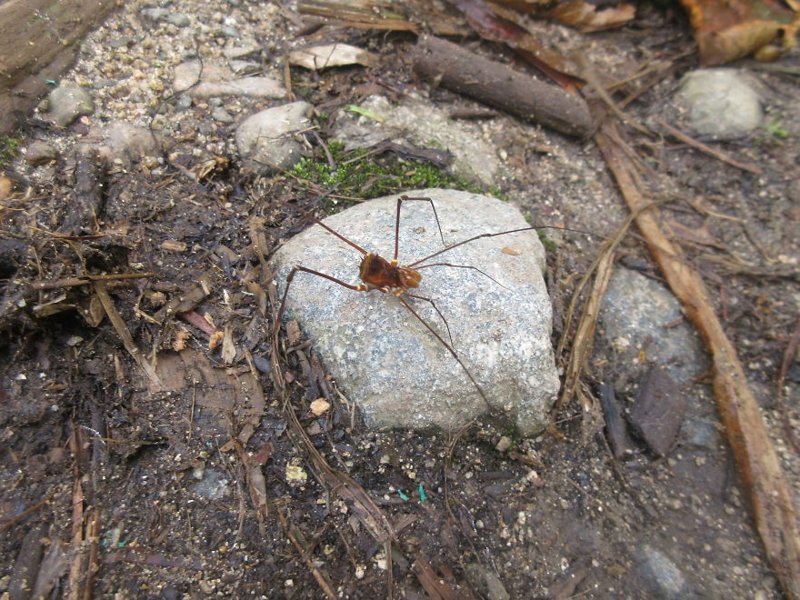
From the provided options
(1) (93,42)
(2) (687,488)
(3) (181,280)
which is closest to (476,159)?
(3) (181,280)

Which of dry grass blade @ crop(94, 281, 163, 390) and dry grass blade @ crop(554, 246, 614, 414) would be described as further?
dry grass blade @ crop(554, 246, 614, 414)

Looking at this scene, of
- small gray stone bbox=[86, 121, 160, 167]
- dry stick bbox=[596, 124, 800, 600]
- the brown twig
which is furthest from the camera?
small gray stone bbox=[86, 121, 160, 167]

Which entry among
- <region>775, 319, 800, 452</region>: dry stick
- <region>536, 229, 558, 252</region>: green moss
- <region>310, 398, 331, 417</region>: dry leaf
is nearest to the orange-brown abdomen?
<region>310, 398, 331, 417</region>: dry leaf

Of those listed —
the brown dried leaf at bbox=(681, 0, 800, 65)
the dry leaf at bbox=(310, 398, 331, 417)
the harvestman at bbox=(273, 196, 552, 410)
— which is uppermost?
the brown dried leaf at bbox=(681, 0, 800, 65)

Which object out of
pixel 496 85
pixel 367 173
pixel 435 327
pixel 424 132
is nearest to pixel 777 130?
pixel 496 85

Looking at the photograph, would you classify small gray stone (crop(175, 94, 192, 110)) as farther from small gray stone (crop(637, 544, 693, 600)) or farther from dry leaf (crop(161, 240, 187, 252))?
small gray stone (crop(637, 544, 693, 600))

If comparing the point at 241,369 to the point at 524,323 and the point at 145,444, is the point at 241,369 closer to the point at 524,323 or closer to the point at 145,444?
the point at 145,444

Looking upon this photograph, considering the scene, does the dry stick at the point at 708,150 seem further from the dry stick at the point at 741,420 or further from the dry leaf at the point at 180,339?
the dry leaf at the point at 180,339

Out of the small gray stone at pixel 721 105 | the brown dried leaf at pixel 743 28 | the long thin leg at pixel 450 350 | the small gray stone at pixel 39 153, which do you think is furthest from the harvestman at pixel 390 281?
the brown dried leaf at pixel 743 28
